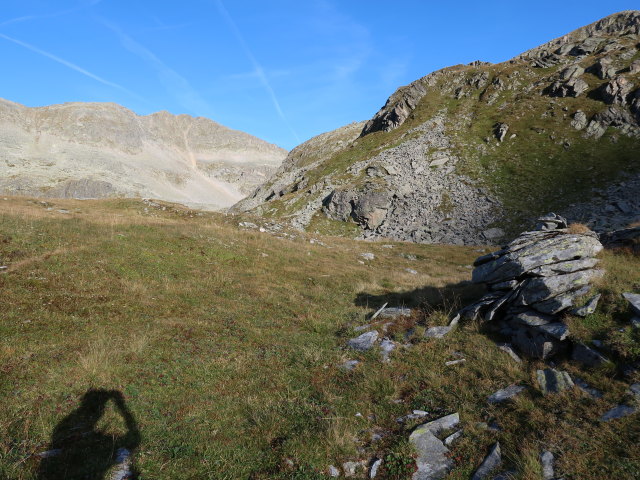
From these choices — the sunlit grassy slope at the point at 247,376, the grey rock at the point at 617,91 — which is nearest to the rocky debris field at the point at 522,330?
the sunlit grassy slope at the point at 247,376

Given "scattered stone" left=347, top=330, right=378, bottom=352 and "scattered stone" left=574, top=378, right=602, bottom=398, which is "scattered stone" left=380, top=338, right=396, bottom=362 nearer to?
"scattered stone" left=347, top=330, right=378, bottom=352

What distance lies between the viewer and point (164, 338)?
37.1ft

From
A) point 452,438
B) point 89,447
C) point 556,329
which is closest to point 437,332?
point 556,329

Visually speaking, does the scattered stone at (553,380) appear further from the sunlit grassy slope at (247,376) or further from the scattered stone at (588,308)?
the scattered stone at (588,308)

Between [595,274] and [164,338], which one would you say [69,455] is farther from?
[595,274]

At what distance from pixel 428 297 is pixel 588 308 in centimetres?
802

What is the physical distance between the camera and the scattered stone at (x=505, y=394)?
7.64 m

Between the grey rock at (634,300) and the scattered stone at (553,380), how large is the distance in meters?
3.19

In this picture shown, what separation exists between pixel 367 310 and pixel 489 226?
43.5m

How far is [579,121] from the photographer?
213ft

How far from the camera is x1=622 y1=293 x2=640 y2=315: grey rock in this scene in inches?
352

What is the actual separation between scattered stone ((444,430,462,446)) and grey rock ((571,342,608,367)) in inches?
165

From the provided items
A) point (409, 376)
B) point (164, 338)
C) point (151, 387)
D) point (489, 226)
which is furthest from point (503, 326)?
point (489, 226)

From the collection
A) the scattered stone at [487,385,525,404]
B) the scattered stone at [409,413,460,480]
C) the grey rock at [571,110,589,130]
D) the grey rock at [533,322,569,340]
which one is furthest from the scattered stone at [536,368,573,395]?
the grey rock at [571,110,589,130]
